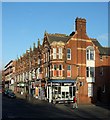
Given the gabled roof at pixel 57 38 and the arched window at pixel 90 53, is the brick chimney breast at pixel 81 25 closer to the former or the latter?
the gabled roof at pixel 57 38

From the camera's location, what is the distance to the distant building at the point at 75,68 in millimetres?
42906

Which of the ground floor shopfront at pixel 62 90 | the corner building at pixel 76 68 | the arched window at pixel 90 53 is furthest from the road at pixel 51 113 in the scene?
the arched window at pixel 90 53

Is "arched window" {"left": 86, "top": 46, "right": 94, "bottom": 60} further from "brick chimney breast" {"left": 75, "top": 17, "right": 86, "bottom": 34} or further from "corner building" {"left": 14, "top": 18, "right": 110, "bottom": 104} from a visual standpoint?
"brick chimney breast" {"left": 75, "top": 17, "right": 86, "bottom": 34}

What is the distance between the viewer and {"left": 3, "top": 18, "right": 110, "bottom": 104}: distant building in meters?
42.9

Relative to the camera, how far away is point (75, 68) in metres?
43.8

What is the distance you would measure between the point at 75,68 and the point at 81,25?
7723 millimetres

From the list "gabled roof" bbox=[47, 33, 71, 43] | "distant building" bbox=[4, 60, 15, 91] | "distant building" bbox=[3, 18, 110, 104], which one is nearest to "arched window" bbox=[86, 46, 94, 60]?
"distant building" bbox=[3, 18, 110, 104]

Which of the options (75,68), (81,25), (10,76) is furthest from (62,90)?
(10,76)

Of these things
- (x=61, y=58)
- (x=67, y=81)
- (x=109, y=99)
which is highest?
(x=61, y=58)

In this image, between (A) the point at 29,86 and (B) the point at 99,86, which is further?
(A) the point at 29,86

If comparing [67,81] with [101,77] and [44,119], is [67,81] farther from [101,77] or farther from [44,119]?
[44,119]

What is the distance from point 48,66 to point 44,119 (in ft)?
81.1

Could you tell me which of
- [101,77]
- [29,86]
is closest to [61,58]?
[101,77]

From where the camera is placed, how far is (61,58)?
43.2m
